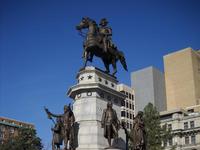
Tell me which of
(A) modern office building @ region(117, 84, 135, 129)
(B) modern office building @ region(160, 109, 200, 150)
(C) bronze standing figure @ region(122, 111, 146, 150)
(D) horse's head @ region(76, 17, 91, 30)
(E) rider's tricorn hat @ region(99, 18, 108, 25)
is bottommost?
(C) bronze standing figure @ region(122, 111, 146, 150)

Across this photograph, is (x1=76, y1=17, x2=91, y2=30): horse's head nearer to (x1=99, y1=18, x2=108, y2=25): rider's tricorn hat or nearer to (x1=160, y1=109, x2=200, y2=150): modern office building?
(x1=99, y1=18, x2=108, y2=25): rider's tricorn hat

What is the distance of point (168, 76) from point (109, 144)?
111m

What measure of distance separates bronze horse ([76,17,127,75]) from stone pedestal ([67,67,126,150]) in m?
1.31

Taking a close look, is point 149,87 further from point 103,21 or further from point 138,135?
point 138,135

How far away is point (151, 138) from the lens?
4338 centimetres

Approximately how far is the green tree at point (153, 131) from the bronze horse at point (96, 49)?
14879 millimetres

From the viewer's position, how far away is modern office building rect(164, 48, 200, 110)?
123m

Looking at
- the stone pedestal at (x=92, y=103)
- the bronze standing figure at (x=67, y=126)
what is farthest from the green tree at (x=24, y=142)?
the bronze standing figure at (x=67, y=126)

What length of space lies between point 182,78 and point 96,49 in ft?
338

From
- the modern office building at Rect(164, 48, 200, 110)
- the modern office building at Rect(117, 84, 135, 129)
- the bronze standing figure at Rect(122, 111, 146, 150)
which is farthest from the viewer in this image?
the modern office building at Rect(164, 48, 200, 110)

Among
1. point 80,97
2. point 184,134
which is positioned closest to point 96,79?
point 80,97

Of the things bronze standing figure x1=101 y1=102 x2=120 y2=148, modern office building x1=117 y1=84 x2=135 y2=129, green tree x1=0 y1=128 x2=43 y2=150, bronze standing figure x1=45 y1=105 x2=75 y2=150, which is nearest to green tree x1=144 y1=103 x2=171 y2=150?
bronze standing figure x1=101 y1=102 x2=120 y2=148

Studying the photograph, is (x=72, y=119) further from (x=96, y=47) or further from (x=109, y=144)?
(x=96, y=47)

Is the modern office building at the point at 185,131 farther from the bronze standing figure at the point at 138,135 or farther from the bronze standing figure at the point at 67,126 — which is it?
the bronze standing figure at the point at 67,126
